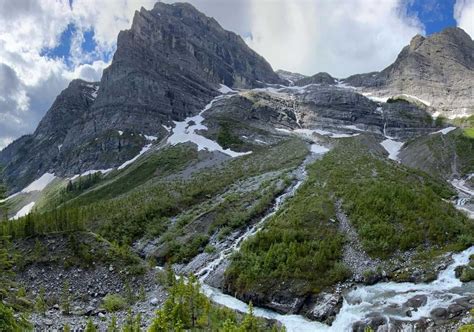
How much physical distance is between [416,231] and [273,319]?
19.6m

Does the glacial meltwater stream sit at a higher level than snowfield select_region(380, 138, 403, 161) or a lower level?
lower

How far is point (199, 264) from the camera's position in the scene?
47.3 metres

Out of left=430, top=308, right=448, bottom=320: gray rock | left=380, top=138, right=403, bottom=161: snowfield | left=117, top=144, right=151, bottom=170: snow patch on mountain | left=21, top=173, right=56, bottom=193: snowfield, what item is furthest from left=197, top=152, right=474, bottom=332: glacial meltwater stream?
left=21, top=173, right=56, bottom=193: snowfield

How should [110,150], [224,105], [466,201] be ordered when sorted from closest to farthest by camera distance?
1. [466,201]
2. [110,150]
3. [224,105]

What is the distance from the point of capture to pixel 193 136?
521 ft

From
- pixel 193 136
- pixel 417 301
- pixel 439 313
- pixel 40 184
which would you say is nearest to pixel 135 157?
pixel 193 136

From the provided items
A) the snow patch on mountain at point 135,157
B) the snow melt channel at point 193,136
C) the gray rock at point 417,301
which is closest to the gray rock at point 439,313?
the gray rock at point 417,301

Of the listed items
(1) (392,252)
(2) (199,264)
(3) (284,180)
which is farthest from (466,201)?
(2) (199,264)

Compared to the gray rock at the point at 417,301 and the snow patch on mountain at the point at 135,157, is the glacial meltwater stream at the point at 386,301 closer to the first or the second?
the gray rock at the point at 417,301

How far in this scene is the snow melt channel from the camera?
13962cm

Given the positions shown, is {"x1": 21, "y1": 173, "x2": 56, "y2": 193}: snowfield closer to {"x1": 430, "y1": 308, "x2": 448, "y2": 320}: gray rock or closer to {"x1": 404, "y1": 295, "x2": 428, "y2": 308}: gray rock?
{"x1": 404, "y1": 295, "x2": 428, "y2": 308}: gray rock

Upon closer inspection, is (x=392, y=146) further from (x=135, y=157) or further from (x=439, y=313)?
(x=439, y=313)

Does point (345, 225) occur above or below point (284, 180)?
below

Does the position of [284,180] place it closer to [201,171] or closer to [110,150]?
[201,171]
